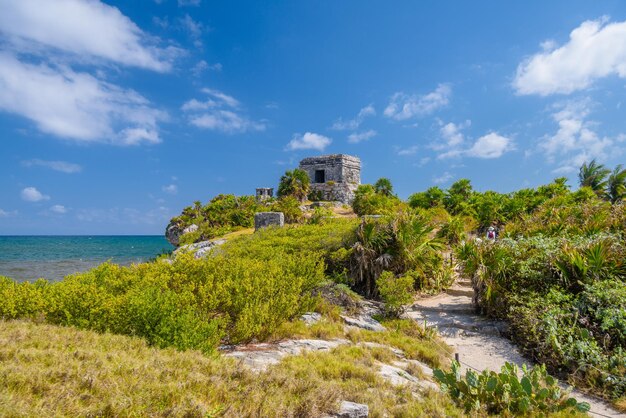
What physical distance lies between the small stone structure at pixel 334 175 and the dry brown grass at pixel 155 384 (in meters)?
38.9

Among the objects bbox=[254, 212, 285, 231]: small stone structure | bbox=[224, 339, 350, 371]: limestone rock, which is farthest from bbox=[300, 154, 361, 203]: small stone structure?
bbox=[224, 339, 350, 371]: limestone rock

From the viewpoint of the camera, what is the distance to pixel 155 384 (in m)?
3.03

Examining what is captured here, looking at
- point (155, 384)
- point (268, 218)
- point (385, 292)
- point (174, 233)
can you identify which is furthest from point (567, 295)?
point (174, 233)

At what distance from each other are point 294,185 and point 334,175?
26.3 ft

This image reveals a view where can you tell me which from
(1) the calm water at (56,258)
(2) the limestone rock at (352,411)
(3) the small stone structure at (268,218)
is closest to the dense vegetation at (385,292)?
(2) the limestone rock at (352,411)

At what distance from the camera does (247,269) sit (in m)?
7.32

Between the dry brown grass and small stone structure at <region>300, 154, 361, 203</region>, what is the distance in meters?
38.9

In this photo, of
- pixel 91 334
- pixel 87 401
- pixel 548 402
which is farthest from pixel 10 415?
pixel 548 402

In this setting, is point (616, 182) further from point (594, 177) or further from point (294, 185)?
point (294, 185)

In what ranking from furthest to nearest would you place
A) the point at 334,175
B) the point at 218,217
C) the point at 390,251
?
1. the point at 334,175
2. the point at 218,217
3. the point at 390,251

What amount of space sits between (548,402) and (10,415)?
19.5 feet

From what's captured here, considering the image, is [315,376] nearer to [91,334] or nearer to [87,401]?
[87,401]

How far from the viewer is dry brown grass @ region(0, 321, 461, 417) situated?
2643 millimetres

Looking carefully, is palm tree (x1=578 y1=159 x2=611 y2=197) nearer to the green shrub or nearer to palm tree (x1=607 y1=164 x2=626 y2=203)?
palm tree (x1=607 y1=164 x2=626 y2=203)
